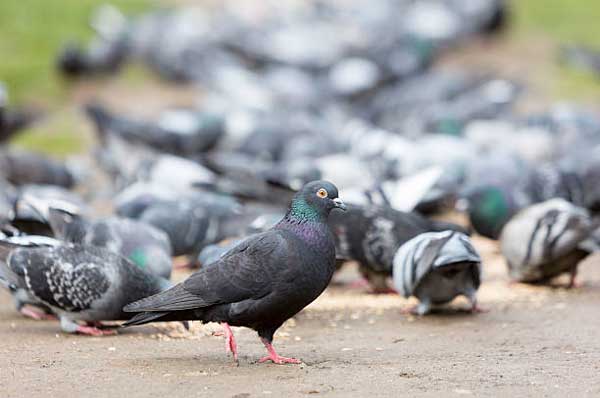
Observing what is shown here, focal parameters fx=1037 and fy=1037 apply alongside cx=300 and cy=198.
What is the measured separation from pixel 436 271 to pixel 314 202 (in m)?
1.49

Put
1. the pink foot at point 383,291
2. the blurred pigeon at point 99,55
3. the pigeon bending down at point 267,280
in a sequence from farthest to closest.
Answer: the blurred pigeon at point 99,55, the pink foot at point 383,291, the pigeon bending down at point 267,280

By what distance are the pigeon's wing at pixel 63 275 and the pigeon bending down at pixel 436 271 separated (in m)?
1.74

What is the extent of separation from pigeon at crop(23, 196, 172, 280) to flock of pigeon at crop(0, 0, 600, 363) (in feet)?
0.05

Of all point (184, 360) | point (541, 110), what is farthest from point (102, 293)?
point (541, 110)

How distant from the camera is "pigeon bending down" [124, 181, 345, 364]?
4.51 meters

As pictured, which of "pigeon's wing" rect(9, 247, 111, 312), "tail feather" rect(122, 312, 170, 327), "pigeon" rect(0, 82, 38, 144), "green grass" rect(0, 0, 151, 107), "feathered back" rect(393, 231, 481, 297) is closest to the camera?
"tail feather" rect(122, 312, 170, 327)

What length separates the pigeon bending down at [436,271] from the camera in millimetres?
5859

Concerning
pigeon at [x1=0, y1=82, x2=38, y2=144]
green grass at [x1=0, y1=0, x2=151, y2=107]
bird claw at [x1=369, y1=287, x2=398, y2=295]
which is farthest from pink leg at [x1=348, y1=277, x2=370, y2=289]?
green grass at [x1=0, y1=0, x2=151, y2=107]

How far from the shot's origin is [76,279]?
5.35 metres

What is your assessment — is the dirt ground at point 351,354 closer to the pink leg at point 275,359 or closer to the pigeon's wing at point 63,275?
the pink leg at point 275,359

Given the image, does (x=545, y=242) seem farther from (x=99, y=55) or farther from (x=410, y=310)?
(x=99, y=55)

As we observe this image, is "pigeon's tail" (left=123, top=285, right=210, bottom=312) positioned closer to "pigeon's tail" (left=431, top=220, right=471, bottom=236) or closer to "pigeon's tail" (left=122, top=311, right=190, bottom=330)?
"pigeon's tail" (left=122, top=311, right=190, bottom=330)

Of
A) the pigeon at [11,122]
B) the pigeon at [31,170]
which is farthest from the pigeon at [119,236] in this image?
the pigeon at [11,122]

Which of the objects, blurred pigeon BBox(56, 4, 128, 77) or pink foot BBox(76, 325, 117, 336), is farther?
blurred pigeon BBox(56, 4, 128, 77)
